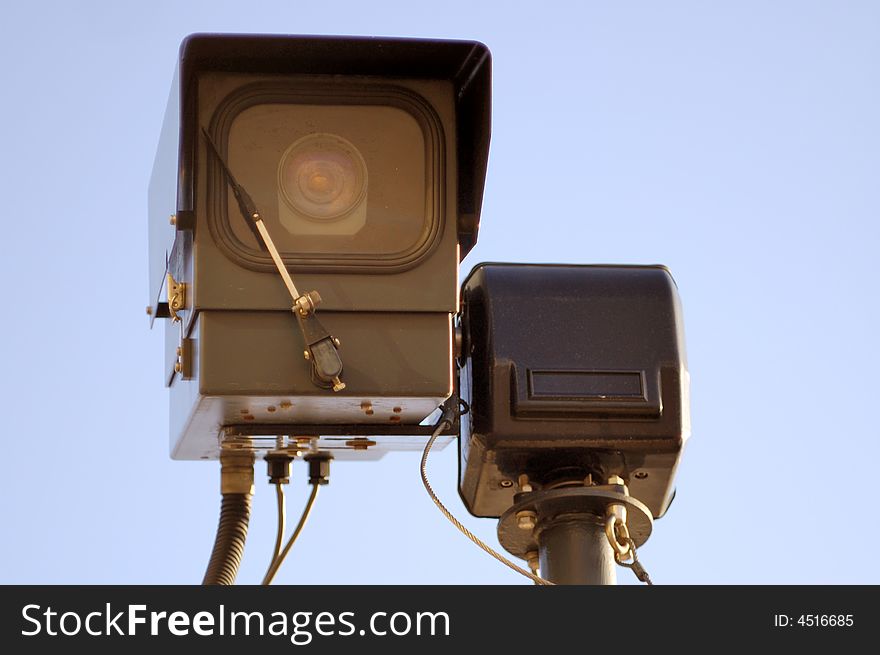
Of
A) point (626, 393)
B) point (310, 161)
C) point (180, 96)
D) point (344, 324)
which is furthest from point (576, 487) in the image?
point (180, 96)

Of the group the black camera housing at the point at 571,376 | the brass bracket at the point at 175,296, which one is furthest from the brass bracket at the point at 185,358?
the black camera housing at the point at 571,376

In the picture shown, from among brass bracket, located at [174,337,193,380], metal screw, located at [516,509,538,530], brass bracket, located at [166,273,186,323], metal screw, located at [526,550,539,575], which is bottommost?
metal screw, located at [526,550,539,575]

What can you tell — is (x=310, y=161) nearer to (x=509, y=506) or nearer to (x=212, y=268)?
(x=212, y=268)

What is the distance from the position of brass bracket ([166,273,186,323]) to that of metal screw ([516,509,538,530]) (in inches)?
31.3

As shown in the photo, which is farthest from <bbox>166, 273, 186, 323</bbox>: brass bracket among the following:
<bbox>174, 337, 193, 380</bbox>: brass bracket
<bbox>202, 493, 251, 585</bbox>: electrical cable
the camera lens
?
<bbox>202, 493, 251, 585</bbox>: electrical cable

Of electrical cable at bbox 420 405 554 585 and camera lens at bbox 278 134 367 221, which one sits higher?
camera lens at bbox 278 134 367 221

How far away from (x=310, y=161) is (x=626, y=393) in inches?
30.4

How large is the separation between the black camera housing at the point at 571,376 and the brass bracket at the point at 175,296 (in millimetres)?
573

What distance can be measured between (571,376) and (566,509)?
0.26m

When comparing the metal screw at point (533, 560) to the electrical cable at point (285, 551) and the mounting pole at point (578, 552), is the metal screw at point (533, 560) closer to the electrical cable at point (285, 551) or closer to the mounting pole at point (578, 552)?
the mounting pole at point (578, 552)

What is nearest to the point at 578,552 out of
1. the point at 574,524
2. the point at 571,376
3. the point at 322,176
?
the point at 574,524

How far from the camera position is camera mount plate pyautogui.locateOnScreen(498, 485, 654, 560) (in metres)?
4.28

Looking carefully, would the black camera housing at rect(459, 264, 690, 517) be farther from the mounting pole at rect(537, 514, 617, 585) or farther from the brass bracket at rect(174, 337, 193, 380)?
the brass bracket at rect(174, 337, 193, 380)

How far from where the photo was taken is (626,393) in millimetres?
4305
